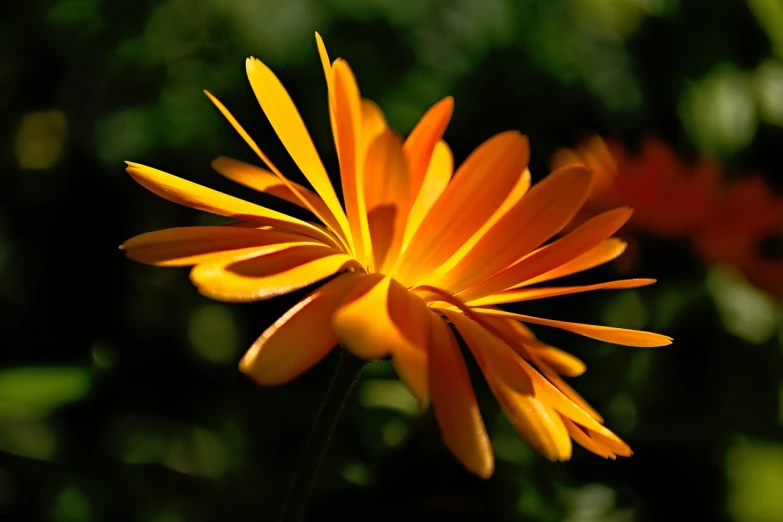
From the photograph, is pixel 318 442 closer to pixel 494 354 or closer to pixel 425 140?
pixel 494 354

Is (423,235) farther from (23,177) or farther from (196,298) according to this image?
(23,177)

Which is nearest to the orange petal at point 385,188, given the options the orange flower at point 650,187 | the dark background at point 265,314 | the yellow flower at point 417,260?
the yellow flower at point 417,260

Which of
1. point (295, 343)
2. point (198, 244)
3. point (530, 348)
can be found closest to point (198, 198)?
point (198, 244)

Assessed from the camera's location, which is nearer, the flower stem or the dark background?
the flower stem

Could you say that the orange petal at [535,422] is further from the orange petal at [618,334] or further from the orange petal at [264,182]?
the orange petal at [264,182]

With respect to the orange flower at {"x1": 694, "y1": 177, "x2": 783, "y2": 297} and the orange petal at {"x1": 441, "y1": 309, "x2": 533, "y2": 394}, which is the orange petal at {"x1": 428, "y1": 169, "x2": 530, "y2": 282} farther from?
the orange flower at {"x1": 694, "y1": 177, "x2": 783, "y2": 297}

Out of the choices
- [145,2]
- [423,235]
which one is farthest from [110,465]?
[145,2]

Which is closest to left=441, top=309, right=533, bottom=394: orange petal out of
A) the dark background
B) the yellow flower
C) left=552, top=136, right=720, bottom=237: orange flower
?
the yellow flower
